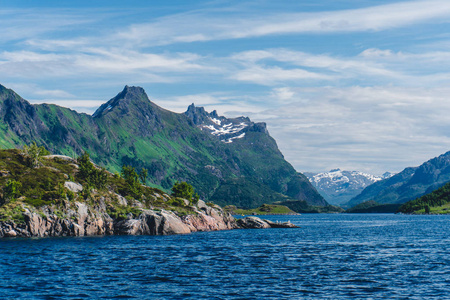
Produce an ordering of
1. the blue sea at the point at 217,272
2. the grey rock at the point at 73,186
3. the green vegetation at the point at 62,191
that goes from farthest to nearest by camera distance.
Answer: the grey rock at the point at 73,186
the green vegetation at the point at 62,191
the blue sea at the point at 217,272

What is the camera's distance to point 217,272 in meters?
68.4

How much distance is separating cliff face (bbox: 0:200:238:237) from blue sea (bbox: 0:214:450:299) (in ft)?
59.9

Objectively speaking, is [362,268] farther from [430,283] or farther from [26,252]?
[26,252]

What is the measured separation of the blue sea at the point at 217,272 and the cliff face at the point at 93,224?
18.3 metres

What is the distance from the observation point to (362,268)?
235ft

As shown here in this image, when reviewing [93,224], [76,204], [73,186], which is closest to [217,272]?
[93,224]

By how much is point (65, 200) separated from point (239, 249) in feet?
199

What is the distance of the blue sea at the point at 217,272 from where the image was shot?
5200 centimetres

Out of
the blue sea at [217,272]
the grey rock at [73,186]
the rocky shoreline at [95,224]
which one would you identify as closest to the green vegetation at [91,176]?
the grey rock at [73,186]

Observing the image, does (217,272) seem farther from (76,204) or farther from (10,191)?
(10,191)

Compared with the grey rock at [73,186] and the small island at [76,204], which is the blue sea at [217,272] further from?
the grey rock at [73,186]

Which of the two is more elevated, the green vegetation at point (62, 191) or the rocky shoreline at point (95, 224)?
the green vegetation at point (62, 191)

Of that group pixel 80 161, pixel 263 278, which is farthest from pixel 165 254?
pixel 80 161

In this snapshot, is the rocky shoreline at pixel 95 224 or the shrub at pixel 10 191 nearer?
the rocky shoreline at pixel 95 224
